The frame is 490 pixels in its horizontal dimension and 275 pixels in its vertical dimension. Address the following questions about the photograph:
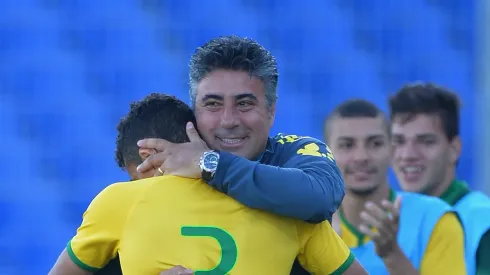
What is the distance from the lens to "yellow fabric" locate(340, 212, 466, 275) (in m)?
3.56

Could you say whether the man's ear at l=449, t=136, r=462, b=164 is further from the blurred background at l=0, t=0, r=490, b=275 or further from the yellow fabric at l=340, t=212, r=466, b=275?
the blurred background at l=0, t=0, r=490, b=275

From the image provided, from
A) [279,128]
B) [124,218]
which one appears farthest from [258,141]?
[279,128]

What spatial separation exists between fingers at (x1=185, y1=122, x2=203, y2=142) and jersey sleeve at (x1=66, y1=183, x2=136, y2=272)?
208 mm

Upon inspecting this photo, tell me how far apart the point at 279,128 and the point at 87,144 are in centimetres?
120

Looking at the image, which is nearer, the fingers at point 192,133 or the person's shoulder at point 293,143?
the fingers at point 192,133

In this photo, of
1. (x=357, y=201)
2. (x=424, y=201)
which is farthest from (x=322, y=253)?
(x=357, y=201)

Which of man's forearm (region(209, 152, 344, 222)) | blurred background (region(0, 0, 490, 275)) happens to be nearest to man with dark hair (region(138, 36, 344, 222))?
man's forearm (region(209, 152, 344, 222))

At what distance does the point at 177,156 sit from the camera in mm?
2523

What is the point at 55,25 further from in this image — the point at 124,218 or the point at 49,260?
the point at 124,218

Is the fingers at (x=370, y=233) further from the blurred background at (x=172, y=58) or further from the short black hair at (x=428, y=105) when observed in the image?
the blurred background at (x=172, y=58)

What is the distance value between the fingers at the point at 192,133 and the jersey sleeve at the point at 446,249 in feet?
4.23

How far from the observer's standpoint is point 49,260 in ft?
21.9

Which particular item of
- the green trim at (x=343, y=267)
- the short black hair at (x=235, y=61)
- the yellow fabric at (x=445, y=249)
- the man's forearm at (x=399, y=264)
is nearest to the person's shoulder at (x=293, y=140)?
the short black hair at (x=235, y=61)

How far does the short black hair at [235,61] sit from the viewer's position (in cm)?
262
